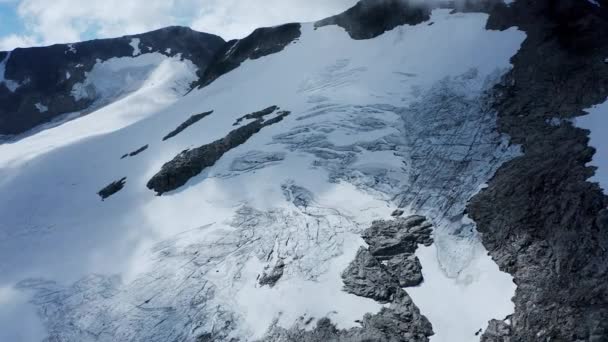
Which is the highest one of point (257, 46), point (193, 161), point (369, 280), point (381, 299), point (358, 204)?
point (257, 46)

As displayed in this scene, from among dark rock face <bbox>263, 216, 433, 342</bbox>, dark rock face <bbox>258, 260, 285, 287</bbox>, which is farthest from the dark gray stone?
dark rock face <bbox>258, 260, 285, 287</bbox>

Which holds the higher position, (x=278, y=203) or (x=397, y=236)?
(x=278, y=203)

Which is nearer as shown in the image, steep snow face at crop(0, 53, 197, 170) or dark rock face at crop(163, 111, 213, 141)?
dark rock face at crop(163, 111, 213, 141)

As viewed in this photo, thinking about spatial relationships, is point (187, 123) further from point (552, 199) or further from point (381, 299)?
point (552, 199)

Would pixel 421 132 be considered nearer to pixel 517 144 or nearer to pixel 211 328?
pixel 517 144

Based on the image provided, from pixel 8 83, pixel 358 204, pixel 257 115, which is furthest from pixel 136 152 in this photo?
pixel 8 83

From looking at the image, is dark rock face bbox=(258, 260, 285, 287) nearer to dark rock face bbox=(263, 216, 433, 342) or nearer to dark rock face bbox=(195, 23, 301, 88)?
dark rock face bbox=(263, 216, 433, 342)
